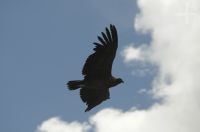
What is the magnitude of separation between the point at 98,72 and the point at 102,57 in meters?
0.82

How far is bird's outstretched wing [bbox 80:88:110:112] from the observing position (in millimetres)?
39781

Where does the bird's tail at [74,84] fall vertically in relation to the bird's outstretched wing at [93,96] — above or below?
below

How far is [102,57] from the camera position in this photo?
38.7 meters

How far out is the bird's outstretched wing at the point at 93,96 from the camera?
39781mm

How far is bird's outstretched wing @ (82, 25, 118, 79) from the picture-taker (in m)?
38.2

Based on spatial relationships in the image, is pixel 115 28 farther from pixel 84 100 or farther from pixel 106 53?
pixel 84 100

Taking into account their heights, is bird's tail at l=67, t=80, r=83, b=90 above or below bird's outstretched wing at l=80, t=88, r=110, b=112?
below

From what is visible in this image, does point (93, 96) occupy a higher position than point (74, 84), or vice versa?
point (93, 96)

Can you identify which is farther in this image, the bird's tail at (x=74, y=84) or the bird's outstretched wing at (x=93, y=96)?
the bird's outstretched wing at (x=93, y=96)

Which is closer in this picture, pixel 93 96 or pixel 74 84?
pixel 74 84

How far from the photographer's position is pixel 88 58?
3841 centimetres

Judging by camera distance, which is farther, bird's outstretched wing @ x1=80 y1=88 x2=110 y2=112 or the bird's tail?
→ bird's outstretched wing @ x1=80 y1=88 x2=110 y2=112

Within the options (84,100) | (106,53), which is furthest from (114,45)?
(84,100)

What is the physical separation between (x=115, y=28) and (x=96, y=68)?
2.16 m
